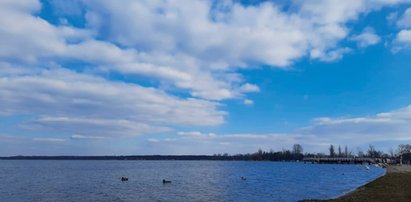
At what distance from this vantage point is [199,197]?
49156mm

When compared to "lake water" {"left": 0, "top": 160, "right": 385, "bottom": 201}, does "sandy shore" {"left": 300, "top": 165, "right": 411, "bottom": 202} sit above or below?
above

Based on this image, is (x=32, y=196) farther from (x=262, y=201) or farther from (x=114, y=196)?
(x=262, y=201)

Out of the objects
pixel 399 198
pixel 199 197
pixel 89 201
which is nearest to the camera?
pixel 399 198

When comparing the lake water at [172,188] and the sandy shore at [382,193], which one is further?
Answer: the lake water at [172,188]

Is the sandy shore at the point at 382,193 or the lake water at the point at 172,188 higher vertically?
the sandy shore at the point at 382,193

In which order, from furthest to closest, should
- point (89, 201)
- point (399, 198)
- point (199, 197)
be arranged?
1. point (199, 197)
2. point (89, 201)
3. point (399, 198)

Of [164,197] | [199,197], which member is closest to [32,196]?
[164,197]

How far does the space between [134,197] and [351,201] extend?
25951 mm

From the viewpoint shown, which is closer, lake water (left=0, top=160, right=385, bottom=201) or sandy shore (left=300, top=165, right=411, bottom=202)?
sandy shore (left=300, top=165, right=411, bottom=202)

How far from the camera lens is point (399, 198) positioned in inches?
1431

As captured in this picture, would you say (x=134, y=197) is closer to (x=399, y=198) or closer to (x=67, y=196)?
(x=67, y=196)

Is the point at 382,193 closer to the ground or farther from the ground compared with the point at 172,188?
farther from the ground

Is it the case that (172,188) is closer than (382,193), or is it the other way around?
(382,193)

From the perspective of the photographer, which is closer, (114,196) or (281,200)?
(281,200)
